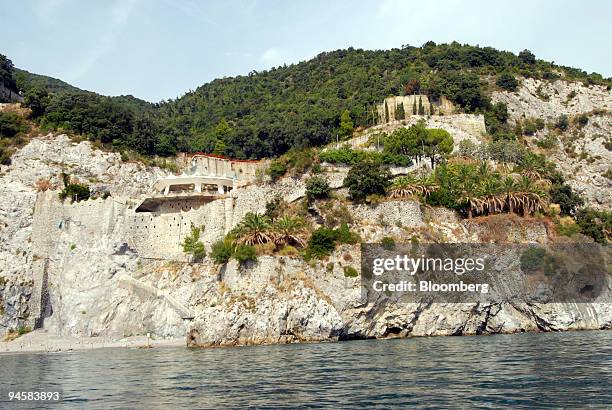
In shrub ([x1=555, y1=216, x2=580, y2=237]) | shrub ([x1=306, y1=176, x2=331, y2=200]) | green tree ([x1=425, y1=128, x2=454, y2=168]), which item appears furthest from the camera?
green tree ([x1=425, y1=128, x2=454, y2=168])

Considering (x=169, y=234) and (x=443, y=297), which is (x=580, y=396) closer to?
(x=443, y=297)

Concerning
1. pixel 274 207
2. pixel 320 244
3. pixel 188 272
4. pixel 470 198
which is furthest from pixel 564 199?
pixel 188 272

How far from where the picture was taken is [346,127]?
77.6m

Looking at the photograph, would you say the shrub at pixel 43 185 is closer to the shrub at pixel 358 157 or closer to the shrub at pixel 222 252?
the shrub at pixel 222 252

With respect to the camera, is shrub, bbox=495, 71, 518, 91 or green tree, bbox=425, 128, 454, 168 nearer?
green tree, bbox=425, 128, 454, 168

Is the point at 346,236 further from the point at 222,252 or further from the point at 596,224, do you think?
the point at 596,224

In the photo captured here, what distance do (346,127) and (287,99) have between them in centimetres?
2850

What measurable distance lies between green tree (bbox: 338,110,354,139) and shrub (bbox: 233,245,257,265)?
31363mm

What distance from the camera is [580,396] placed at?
2128 centimetres

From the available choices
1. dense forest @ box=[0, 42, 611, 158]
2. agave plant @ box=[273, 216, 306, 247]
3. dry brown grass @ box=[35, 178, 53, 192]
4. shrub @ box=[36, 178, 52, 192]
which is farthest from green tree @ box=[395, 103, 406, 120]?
shrub @ box=[36, 178, 52, 192]

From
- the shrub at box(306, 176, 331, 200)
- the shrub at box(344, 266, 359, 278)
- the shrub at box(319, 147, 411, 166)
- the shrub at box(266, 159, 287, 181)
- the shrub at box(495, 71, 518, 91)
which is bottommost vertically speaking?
the shrub at box(344, 266, 359, 278)

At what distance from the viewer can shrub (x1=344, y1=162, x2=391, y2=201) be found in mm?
56250

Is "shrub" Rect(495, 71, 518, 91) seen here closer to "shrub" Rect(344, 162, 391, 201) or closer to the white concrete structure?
"shrub" Rect(344, 162, 391, 201)

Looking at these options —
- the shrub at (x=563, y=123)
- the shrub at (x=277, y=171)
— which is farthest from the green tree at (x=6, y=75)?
the shrub at (x=563, y=123)
